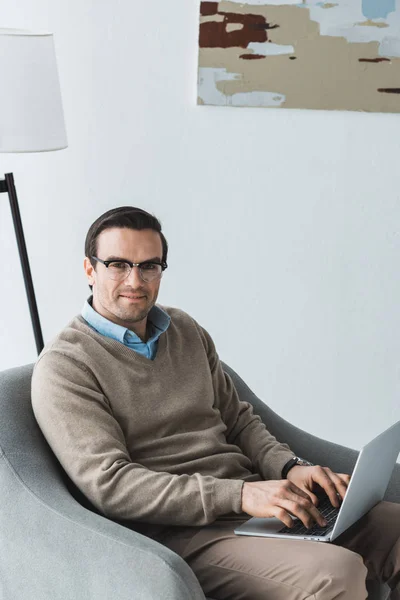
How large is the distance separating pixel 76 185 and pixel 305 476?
155 centimetres

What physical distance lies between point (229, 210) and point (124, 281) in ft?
3.90

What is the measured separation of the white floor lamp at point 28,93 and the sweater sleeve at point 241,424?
69 cm

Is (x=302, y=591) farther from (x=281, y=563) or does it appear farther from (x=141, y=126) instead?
(x=141, y=126)

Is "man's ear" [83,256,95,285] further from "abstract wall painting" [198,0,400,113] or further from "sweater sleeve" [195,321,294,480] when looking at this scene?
"abstract wall painting" [198,0,400,113]

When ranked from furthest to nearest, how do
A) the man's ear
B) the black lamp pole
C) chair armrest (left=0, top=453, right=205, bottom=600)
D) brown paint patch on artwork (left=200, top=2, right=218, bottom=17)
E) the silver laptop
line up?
brown paint patch on artwork (left=200, top=2, right=218, bottom=17)
the black lamp pole
the man's ear
the silver laptop
chair armrest (left=0, top=453, right=205, bottom=600)

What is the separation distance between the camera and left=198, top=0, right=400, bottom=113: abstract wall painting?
2.90m

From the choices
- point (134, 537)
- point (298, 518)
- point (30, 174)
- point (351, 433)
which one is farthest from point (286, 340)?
point (134, 537)

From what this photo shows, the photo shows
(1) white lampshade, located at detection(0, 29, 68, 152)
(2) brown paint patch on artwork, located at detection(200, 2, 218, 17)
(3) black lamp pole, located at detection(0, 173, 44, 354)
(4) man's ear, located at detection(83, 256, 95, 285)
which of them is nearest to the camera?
(4) man's ear, located at detection(83, 256, 95, 285)

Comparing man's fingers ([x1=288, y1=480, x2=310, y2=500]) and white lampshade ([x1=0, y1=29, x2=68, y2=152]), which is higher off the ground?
white lampshade ([x1=0, y1=29, x2=68, y2=152])

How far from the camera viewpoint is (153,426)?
193 cm

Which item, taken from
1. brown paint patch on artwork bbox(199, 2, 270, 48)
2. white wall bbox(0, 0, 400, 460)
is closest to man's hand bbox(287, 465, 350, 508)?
white wall bbox(0, 0, 400, 460)

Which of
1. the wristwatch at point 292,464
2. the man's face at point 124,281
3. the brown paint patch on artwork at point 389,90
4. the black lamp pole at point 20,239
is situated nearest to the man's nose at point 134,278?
the man's face at point 124,281

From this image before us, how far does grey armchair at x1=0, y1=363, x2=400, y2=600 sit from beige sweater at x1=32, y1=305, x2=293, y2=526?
0.20ft

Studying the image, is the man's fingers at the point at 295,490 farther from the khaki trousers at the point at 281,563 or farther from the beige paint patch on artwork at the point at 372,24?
the beige paint patch on artwork at the point at 372,24
